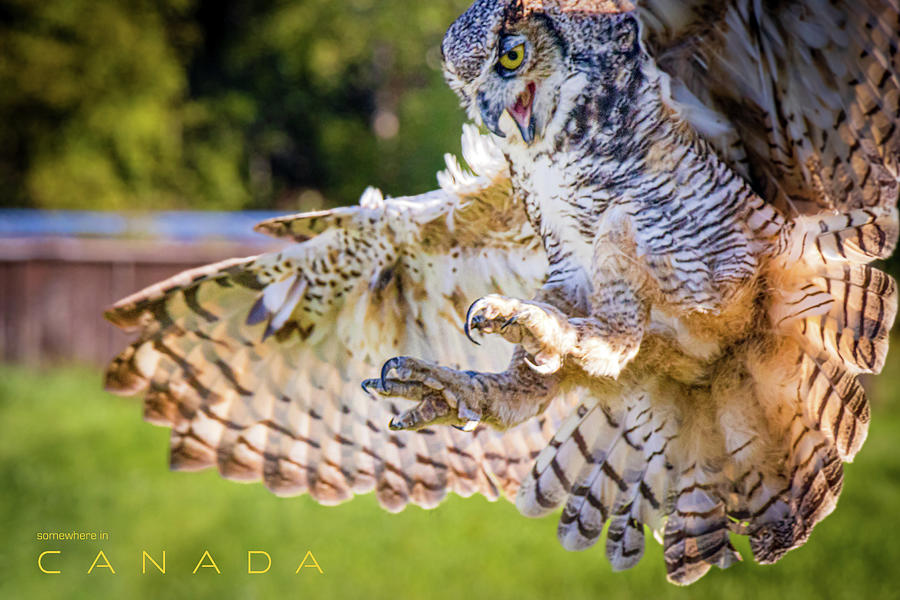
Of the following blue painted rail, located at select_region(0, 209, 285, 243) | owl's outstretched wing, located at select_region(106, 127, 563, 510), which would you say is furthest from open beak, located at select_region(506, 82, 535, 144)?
blue painted rail, located at select_region(0, 209, 285, 243)

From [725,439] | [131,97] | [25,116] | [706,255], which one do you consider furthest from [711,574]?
[25,116]

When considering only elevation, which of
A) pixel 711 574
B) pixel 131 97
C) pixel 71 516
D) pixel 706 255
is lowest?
pixel 711 574

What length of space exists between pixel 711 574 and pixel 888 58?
5735mm

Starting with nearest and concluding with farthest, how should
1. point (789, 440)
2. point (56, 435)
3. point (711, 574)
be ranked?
point (789, 440)
point (711, 574)
point (56, 435)

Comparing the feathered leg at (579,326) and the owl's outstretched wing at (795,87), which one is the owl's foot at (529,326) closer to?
the feathered leg at (579,326)

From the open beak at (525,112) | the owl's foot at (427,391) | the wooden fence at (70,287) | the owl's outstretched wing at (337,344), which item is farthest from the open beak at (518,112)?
the wooden fence at (70,287)

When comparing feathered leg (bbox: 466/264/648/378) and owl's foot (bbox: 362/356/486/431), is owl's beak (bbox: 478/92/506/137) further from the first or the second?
owl's foot (bbox: 362/356/486/431)

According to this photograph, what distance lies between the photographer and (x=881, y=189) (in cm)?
225

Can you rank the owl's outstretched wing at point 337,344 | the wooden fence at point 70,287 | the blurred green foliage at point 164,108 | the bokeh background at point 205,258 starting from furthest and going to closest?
the blurred green foliage at point 164,108 → the wooden fence at point 70,287 → the bokeh background at point 205,258 → the owl's outstretched wing at point 337,344

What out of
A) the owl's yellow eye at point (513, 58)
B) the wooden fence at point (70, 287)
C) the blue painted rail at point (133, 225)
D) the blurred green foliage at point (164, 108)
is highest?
the blurred green foliage at point (164, 108)

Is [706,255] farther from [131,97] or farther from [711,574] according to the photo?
[131,97]

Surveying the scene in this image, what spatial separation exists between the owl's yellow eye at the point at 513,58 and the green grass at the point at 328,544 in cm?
526

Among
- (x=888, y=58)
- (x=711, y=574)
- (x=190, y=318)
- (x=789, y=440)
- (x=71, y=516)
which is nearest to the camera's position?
(x=888, y=58)

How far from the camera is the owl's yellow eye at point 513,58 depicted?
2.22m
